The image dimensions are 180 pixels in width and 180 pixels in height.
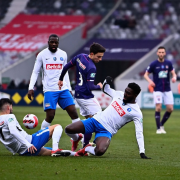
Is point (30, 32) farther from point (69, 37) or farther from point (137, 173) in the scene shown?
point (137, 173)

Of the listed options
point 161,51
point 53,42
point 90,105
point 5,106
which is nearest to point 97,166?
point 5,106

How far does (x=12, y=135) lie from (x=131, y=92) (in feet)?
6.72

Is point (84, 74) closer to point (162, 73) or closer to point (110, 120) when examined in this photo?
point (110, 120)

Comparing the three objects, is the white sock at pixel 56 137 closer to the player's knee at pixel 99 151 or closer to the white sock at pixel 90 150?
the white sock at pixel 90 150

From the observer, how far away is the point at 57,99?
Result: 9.88 metres

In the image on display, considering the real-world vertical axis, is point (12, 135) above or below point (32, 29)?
below

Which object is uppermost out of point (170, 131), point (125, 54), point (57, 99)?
point (125, 54)

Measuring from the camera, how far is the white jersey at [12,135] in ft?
25.3

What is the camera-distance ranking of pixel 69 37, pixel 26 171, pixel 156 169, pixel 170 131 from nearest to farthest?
pixel 26 171
pixel 156 169
pixel 170 131
pixel 69 37

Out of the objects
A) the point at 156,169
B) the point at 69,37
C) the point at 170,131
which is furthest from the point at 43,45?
the point at 156,169

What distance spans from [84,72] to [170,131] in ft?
21.6

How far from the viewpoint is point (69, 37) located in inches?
1261

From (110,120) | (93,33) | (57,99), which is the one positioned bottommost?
(110,120)

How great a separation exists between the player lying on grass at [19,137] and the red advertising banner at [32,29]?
22871 mm
